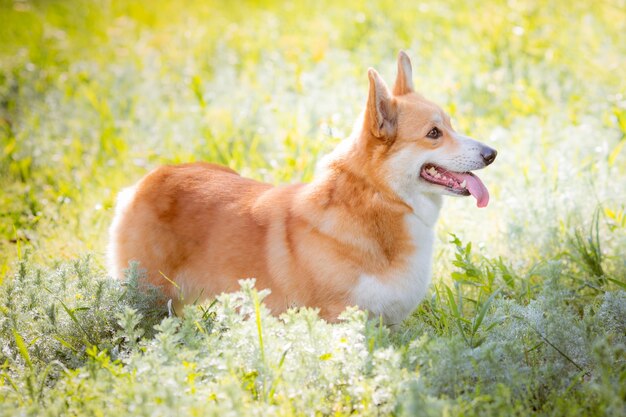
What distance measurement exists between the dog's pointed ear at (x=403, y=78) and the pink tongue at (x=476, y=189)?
57cm

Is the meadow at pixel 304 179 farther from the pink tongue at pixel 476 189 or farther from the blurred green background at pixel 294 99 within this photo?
the pink tongue at pixel 476 189

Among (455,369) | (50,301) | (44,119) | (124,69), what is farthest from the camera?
(124,69)

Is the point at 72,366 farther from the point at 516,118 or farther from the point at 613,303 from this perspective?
the point at 516,118

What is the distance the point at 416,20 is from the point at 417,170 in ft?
16.6

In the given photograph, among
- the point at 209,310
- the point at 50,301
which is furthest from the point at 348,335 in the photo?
the point at 50,301

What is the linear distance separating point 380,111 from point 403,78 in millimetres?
520

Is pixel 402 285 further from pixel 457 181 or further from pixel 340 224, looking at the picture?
pixel 457 181

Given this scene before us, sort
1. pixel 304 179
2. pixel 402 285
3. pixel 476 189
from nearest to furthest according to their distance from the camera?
pixel 402 285
pixel 476 189
pixel 304 179

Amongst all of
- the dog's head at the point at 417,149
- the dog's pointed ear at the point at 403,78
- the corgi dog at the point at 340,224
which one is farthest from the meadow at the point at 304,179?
the dog's pointed ear at the point at 403,78

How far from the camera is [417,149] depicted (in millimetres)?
3477

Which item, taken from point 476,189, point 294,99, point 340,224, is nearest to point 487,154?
point 476,189

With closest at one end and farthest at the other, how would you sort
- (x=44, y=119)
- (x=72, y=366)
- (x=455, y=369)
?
(x=455, y=369), (x=72, y=366), (x=44, y=119)

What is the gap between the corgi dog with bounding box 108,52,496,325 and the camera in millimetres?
3376

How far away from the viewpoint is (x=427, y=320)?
375 cm
